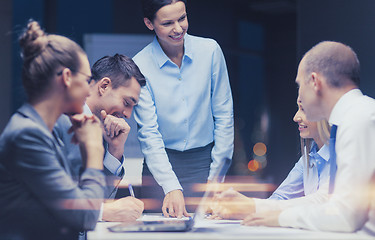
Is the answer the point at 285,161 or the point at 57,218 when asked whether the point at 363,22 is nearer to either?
the point at 57,218

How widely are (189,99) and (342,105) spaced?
50.3 inches

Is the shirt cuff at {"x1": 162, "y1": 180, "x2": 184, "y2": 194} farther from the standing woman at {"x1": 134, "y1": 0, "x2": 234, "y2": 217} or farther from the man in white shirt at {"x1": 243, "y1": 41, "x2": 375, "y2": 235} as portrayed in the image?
the man in white shirt at {"x1": 243, "y1": 41, "x2": 375, "y2": 235}

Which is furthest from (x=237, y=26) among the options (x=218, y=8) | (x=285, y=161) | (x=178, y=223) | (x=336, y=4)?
(x=178, y=223)

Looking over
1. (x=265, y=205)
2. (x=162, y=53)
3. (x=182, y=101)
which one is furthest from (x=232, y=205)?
(x=162, y=53)

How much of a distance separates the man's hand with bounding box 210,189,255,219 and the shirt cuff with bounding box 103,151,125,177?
570 mm

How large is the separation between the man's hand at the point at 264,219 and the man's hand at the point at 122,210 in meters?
0.52

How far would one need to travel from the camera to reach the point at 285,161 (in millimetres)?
9180

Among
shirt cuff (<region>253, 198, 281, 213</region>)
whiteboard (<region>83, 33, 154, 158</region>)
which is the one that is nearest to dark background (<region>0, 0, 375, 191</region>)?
whiteboard (<region>83, 33, 154, 158</region>)

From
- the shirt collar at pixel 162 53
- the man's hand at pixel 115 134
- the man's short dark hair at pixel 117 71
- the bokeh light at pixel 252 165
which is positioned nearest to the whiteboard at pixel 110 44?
the shirt collar at pixel 162 53

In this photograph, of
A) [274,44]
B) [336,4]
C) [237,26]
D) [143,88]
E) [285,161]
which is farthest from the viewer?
[274,44]

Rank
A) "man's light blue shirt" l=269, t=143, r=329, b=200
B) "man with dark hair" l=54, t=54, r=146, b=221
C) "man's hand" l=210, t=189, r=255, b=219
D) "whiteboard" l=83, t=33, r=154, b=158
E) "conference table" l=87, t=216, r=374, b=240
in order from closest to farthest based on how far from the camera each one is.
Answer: "conference table" l=87, t=216, r=374, b=240 → "man's hand" l=210, t=189, r=255, b=219 → "man with dark hair" l=54, t=54, r=146, b=221 → "man's light blue shirt" l=269, t=143, r=329, b=200 → "whiteboard" l=83, t=33, r=154, b=158

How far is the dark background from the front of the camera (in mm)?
3535

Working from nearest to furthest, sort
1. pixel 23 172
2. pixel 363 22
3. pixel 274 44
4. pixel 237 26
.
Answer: pixel 23 172 → pixel 363 22 → pixel 237 26 → pixel 274 44

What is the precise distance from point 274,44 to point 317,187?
7.77m
